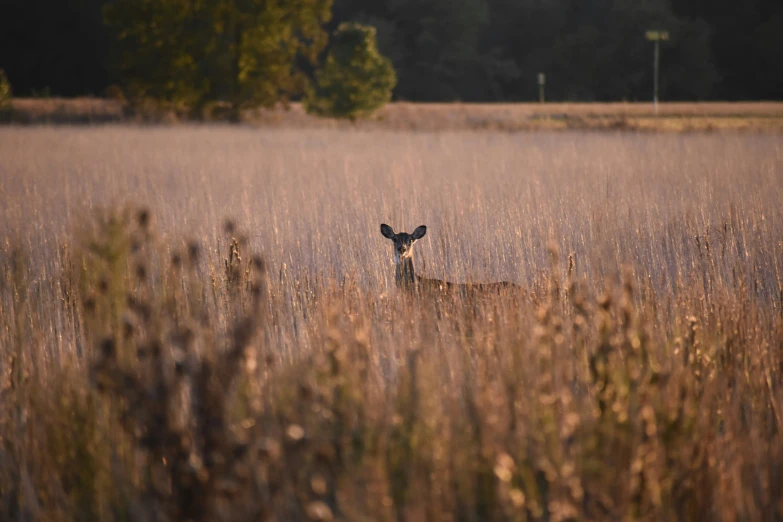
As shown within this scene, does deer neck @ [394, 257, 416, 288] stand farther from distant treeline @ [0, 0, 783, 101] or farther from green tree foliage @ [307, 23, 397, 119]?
distant treeline @ [0, 0, 783, 101]

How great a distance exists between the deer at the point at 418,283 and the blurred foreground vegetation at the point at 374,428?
3.61 feet

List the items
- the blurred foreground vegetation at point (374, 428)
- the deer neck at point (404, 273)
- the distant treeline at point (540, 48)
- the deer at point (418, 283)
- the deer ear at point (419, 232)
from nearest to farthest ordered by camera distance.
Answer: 1. the blurred foreground vegetation at point (374, 428)
2. the deer at point (418, 283)
3. the deer neck at point (404, 273)
4. the deer ear at point (419, 232)
5. the distant treeline at point (540, 48)

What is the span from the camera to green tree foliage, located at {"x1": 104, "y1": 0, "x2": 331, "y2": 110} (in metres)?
35.1

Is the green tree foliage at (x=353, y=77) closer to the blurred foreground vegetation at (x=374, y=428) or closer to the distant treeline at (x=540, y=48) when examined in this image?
the distant treeline at (x=540, y=48)

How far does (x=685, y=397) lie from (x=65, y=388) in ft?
7.74

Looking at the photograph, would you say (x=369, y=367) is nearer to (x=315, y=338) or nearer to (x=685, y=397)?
(x=315, y=338)

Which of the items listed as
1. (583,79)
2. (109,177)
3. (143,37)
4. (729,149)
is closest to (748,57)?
(583,79)

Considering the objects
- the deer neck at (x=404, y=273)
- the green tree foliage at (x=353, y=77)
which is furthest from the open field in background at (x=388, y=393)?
the green tree foliage at (x=353, y=77)

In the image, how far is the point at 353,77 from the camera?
106 ft

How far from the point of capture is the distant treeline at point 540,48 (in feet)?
185

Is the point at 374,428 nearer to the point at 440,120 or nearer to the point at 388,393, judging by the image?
the point at 388,393

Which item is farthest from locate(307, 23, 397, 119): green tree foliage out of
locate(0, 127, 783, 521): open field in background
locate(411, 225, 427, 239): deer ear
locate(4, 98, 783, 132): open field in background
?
locate(411, 225, 427, 239): deer ear

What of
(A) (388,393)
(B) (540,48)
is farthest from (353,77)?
(B) (540,48)

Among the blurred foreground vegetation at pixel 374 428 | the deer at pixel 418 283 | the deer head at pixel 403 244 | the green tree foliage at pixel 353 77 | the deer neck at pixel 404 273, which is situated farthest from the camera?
the green tree foliage at pixel 353 77
